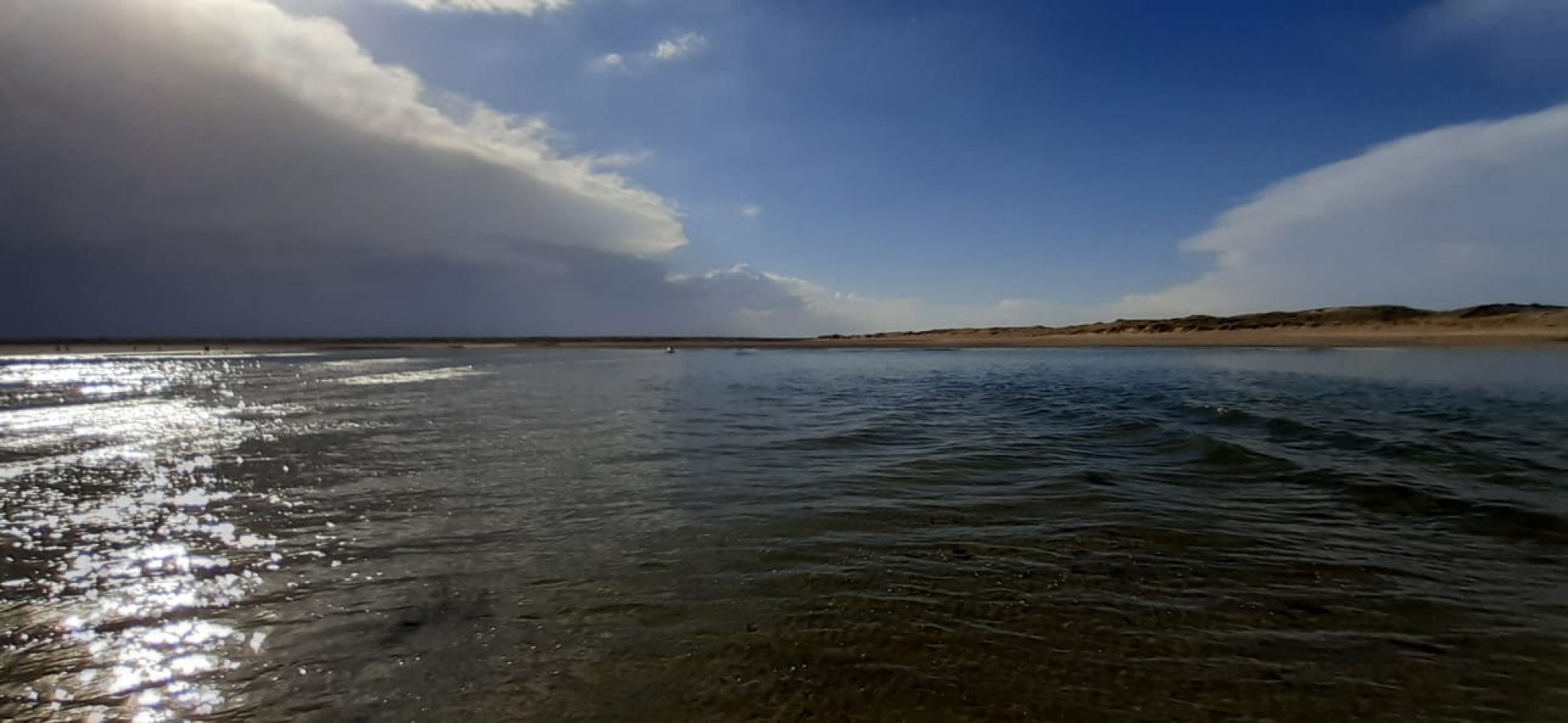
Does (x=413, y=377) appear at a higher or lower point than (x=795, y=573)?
higher

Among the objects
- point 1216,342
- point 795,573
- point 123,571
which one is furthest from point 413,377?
point 1216,342

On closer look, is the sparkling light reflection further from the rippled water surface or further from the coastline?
the coastline

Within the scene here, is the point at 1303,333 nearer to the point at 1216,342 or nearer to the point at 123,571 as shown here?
the point at 1216,342

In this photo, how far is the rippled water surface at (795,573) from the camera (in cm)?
367

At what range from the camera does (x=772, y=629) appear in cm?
446

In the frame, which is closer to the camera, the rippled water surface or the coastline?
the rippled water surface

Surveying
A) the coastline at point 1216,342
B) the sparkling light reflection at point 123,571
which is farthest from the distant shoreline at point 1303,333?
the sparkling light reflection at point 123,571

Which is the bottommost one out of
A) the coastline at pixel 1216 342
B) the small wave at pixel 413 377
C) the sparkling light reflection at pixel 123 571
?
the sparkling light reflection at pixel 123 571

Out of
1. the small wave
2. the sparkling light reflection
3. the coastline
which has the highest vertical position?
the coastline

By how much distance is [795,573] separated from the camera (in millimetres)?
5492

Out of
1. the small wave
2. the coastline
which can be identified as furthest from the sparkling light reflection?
the coastline

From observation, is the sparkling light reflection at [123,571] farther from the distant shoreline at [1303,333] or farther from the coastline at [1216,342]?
the distant shoreline at [1303,333]

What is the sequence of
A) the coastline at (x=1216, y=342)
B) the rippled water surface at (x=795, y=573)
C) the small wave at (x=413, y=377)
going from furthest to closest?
1. the coastline at (x=1216, y=342)
2. the small wave at (x=413, y=377)
3. the rippled water surface at (x=795, y=573)

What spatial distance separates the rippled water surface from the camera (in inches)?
144
